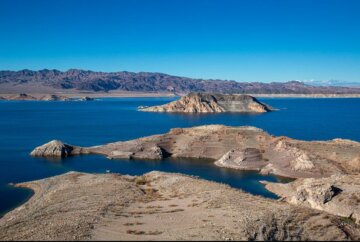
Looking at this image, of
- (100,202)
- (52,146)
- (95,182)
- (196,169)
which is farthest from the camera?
(52,146)

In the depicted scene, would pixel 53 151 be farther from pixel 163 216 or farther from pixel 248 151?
pixel 163 216

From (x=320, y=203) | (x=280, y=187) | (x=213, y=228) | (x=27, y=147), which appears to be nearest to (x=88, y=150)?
(x=27, y=147)

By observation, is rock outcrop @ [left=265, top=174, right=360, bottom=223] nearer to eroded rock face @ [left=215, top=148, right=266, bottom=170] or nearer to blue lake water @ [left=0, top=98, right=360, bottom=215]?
blue lake water @ [left=0, top=98, right=360, bottom=215]

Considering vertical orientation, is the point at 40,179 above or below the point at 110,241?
A: below

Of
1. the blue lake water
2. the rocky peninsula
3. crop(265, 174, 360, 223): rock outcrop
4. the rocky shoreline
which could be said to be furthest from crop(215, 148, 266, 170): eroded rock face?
the rocky peninsula

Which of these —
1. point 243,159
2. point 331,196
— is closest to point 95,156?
point 243,159

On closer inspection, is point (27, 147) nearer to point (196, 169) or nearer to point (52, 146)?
point (52, 146)
